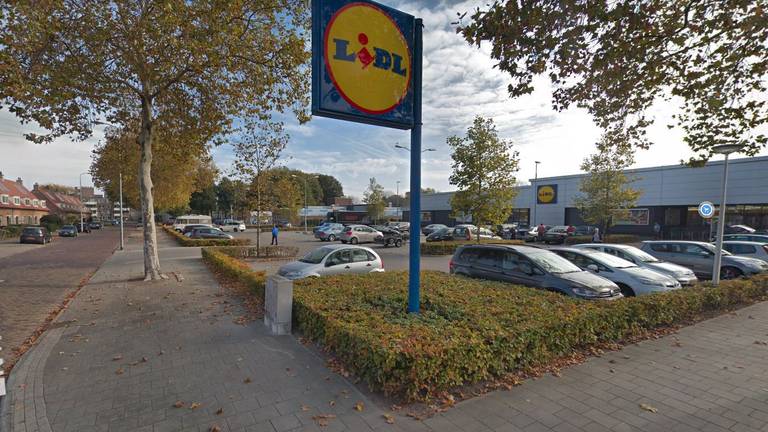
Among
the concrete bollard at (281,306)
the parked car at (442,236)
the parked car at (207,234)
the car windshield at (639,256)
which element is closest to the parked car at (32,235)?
the parked car at (207,234)

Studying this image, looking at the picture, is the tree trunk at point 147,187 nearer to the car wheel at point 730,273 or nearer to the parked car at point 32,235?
the car wheel at point 730,273

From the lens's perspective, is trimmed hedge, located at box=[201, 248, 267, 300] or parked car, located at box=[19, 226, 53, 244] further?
parked car, located at box=[19, 226, 53, 244]

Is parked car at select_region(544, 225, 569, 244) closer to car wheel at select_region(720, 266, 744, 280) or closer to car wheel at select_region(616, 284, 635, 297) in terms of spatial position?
car wheel at select_region(720, 266, 744, 280)

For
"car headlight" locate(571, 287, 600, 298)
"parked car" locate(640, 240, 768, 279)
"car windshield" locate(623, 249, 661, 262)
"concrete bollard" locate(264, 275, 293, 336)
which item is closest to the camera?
"concrete bollard" locate(264, 275, 293, 336)

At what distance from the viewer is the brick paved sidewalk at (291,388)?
324cm

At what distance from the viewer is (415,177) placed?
507cm

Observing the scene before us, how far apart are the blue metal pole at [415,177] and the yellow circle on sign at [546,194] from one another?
3799cm

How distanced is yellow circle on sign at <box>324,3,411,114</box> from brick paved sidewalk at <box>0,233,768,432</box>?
360cm

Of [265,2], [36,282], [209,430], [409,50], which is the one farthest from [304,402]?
[36,282]

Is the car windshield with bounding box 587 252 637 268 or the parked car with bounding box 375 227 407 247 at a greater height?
the car windshield with bounding box 587 252 637 268

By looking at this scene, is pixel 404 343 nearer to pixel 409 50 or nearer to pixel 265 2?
pixel 409 50

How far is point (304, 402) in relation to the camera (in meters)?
3.57

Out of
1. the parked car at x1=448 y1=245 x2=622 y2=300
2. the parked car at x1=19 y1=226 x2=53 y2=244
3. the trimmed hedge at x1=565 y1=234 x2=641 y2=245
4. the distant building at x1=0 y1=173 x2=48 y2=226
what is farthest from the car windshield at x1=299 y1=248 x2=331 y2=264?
the distant building at x1=0 y1=173 x2=48 y2=226

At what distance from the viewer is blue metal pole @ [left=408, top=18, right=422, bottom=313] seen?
507cm
